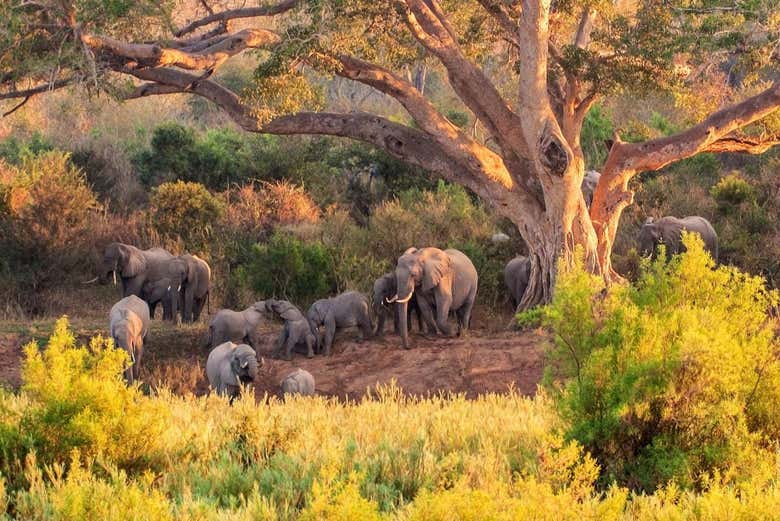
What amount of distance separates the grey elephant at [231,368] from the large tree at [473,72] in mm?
3605

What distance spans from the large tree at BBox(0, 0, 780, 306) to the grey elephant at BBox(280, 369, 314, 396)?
150 inches

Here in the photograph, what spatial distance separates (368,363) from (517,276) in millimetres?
3918

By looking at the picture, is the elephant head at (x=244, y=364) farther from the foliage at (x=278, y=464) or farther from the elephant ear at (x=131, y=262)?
the elephant ear at (x=131, y=262)

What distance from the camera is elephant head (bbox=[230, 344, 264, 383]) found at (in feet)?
45.3

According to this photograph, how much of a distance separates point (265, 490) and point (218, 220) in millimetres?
15271

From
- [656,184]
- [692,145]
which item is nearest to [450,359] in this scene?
[692,145]

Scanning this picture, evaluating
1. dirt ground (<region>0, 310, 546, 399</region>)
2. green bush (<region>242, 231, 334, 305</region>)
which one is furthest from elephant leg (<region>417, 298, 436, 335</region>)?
green bush (<region>242, 231, 334, 305</region>)

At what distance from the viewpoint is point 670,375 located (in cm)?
862

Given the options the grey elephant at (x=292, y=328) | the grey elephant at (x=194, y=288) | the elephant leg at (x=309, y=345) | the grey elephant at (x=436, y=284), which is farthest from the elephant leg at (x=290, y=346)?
the grey elephant at (x=194, y=288)

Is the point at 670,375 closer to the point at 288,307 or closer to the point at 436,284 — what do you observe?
the point at 288,307

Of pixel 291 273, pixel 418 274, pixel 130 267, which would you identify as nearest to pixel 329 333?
pixel 418 274

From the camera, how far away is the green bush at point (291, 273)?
20.2 meters

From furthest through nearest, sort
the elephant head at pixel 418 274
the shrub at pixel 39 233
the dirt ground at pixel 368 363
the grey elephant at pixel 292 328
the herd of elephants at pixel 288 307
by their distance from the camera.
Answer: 1. the shrub at pixel 39 233
2. the elephant head at pixel 418 274
3. the grey elephant at pixel 292 328
4. the dirt ground at pixel 368 363
5. the herd of elephants at pixel 288 307

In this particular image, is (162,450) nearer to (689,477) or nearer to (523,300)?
(689,477)
